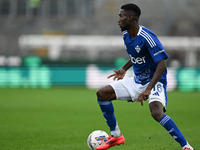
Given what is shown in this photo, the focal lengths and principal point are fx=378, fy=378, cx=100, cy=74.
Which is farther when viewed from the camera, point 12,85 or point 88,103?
point 12,85

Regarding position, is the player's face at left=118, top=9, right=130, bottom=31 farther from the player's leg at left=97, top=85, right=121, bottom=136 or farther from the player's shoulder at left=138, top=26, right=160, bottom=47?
the player's leg at left=97, top=85, right=121, bottom=136

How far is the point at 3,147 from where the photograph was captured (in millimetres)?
6613

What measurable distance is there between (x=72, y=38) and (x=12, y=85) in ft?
25.6

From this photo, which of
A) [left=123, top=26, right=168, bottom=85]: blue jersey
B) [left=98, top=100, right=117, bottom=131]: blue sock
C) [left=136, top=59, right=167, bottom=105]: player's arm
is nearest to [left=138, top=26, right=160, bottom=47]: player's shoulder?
[left=123, top=26, right=168, bottom=85]: blue jersey

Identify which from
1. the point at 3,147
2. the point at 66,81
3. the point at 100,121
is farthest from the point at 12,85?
the point at 3,147

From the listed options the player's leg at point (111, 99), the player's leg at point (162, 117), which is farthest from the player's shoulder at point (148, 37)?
the player's leg at point (111, 99)

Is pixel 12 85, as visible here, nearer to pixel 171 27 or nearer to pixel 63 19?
pixel 63 19

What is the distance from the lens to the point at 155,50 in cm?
607

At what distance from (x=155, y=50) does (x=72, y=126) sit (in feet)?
13.6

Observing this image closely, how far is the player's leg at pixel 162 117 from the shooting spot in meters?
5.97

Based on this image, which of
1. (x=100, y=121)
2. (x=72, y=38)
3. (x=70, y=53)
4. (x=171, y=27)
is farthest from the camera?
(x=171, y=27)

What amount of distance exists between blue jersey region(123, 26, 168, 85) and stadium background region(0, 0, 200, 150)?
1324 mm

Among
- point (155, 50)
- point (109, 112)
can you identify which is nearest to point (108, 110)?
point (109, 112)

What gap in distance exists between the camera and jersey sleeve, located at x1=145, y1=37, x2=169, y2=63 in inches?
237
